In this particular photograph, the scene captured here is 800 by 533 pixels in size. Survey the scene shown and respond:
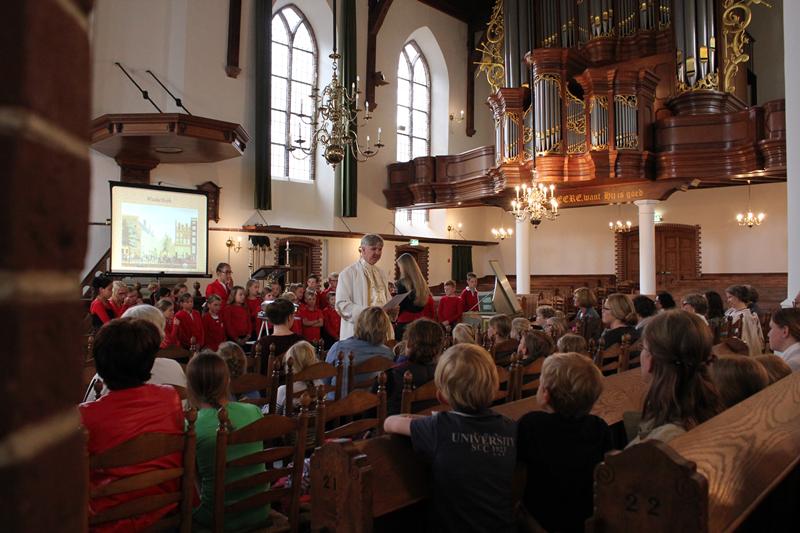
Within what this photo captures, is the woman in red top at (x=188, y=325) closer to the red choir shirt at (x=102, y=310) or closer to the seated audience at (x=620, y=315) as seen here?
the red choir shirt at (x=102, y=310)

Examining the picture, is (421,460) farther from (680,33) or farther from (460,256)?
(460,256)

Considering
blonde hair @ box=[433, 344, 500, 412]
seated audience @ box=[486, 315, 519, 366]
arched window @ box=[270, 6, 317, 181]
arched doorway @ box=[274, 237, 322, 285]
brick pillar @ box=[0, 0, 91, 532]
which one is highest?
arched window @ box=[270, 6, 317, 181]

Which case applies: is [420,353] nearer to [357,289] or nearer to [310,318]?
[357,289]

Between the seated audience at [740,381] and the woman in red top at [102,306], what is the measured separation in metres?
5.81

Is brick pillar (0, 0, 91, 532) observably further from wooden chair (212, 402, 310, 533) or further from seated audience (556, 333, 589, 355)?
seated audience (556, 333, 589, 355)

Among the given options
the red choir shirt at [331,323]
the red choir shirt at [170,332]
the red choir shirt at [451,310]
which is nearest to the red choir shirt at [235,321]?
the red choir shirt at [331,323]

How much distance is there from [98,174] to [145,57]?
2652mm

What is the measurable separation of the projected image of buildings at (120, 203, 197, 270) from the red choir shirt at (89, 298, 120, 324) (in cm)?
391

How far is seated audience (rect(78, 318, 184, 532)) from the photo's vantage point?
2018mm

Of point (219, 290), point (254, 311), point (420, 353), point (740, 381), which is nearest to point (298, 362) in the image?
point (420, 353)

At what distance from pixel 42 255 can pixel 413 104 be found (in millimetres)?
18998

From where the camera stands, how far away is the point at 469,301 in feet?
34.7

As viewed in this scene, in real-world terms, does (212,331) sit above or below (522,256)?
below

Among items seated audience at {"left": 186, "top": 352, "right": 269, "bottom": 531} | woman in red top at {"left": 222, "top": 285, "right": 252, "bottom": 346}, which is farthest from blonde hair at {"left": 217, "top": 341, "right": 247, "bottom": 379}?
woman in red top at {"left": 222, "top": 285, "right": 252, "bottom": 346}
